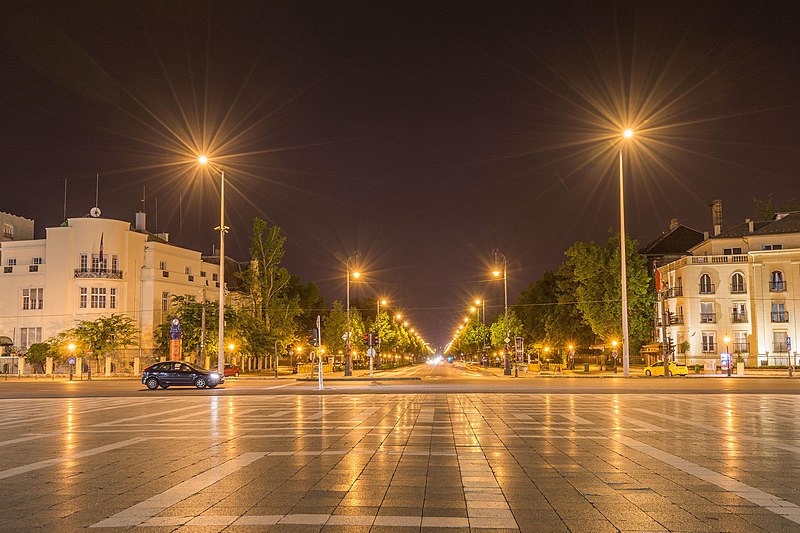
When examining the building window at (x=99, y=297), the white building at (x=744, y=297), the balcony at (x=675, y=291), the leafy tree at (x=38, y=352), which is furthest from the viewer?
the balcony at (x=675, y=291)

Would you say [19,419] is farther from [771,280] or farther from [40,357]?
[771,280]

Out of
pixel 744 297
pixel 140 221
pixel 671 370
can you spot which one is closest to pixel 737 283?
pixel 744 297

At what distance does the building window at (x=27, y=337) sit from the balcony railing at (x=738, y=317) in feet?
229

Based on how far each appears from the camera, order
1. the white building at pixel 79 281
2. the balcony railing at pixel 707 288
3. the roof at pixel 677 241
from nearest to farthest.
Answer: the white building at pixel 79 281 < the balcony railing at pixel 707 288 < the roof at pixel 677 241

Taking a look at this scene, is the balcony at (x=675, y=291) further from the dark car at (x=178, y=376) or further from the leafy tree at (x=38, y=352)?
the leafy tree at (x=38, y=352)

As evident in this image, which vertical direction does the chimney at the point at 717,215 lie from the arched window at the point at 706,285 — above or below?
above

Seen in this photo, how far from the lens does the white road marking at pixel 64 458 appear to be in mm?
11453

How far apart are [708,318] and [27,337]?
69271 millimetres

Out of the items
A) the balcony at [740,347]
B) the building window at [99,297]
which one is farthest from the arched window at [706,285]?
the building window at [99,297]

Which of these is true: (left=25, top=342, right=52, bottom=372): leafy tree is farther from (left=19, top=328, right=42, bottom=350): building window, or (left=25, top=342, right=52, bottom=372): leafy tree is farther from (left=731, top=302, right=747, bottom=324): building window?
(left=731, top=302, right=747, bottom=324): building window

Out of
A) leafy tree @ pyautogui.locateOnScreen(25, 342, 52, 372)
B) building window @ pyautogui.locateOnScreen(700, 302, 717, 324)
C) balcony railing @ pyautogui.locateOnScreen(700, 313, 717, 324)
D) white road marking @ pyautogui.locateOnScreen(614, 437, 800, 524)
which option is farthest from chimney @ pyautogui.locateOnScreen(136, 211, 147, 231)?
white road marking @ pyautogui.locateOnScreen(614, 437, 800, 524)

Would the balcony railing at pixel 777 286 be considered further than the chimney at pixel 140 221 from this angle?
No

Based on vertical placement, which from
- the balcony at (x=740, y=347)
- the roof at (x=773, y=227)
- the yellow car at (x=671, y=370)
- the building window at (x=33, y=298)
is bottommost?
the yellow car at (x=671, y=370)

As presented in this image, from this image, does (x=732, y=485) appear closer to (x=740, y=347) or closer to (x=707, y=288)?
(x=740, y=347)
